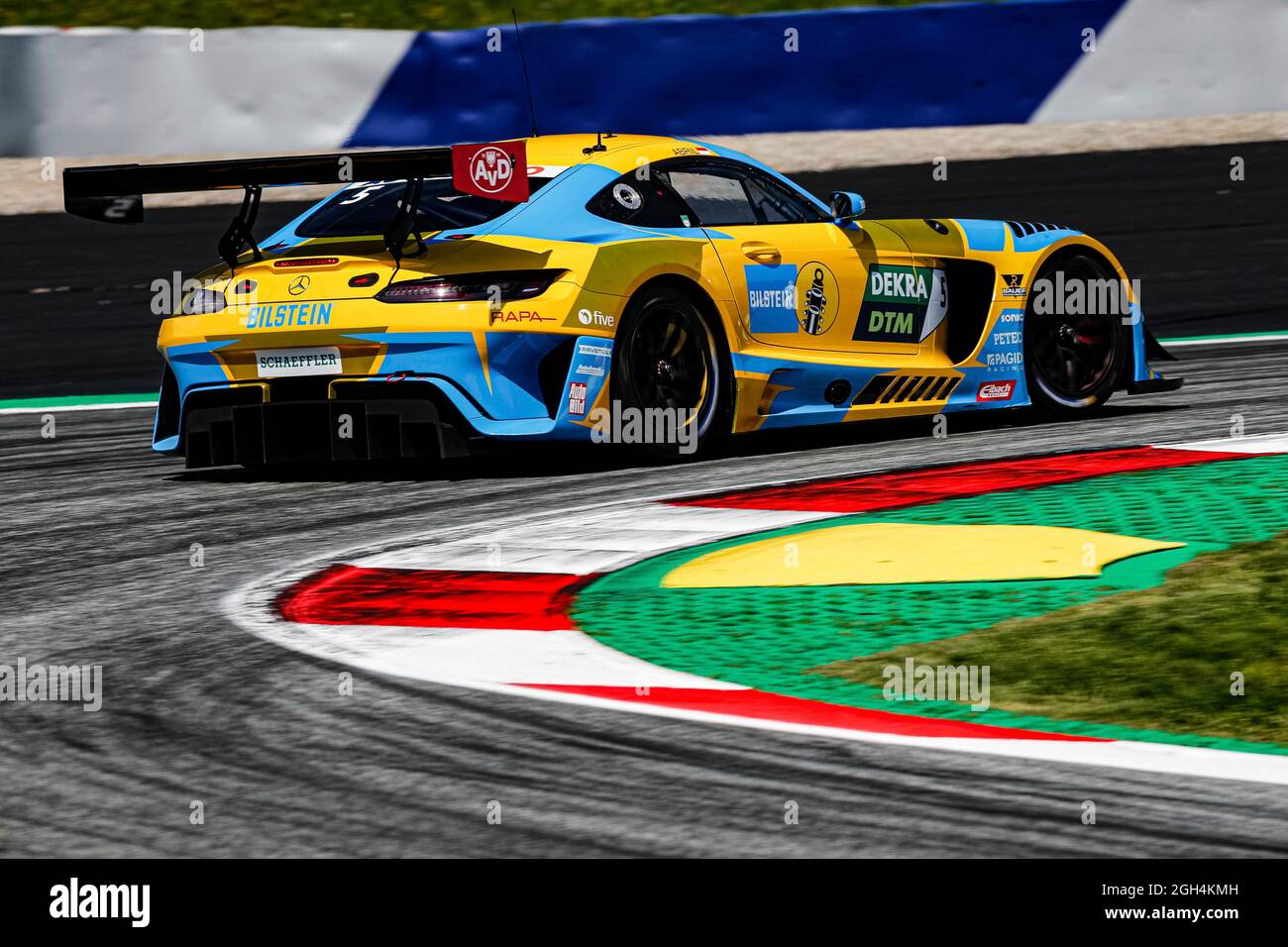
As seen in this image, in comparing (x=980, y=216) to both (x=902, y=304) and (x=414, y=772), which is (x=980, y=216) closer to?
(x=902, y=304)

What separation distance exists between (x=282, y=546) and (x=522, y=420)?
4.27ft

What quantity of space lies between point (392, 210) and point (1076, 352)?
10.5 feet

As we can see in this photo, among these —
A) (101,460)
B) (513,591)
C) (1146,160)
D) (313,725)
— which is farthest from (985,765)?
(1146,160)

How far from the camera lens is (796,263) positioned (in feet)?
30.5

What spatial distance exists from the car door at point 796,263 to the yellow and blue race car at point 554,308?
0.01 metres

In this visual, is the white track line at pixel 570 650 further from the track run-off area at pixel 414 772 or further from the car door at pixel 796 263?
the car door at pixel 796 263

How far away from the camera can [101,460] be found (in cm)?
1000

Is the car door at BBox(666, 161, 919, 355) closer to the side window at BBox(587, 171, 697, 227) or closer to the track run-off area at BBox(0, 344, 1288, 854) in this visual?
the side window at BBox(587, 171, 697, 227)

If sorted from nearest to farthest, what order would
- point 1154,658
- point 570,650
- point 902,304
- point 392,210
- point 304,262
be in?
point 1154,658, point 570,650, point 304,262, point 392,210, point 902,304

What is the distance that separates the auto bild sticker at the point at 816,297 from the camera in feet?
30.5

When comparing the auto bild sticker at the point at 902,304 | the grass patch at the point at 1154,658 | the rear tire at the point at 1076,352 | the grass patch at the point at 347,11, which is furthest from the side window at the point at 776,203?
the grass patch at the point at 347,11

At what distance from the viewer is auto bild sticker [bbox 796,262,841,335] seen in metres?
9.28

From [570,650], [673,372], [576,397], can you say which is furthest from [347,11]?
[570,650]
